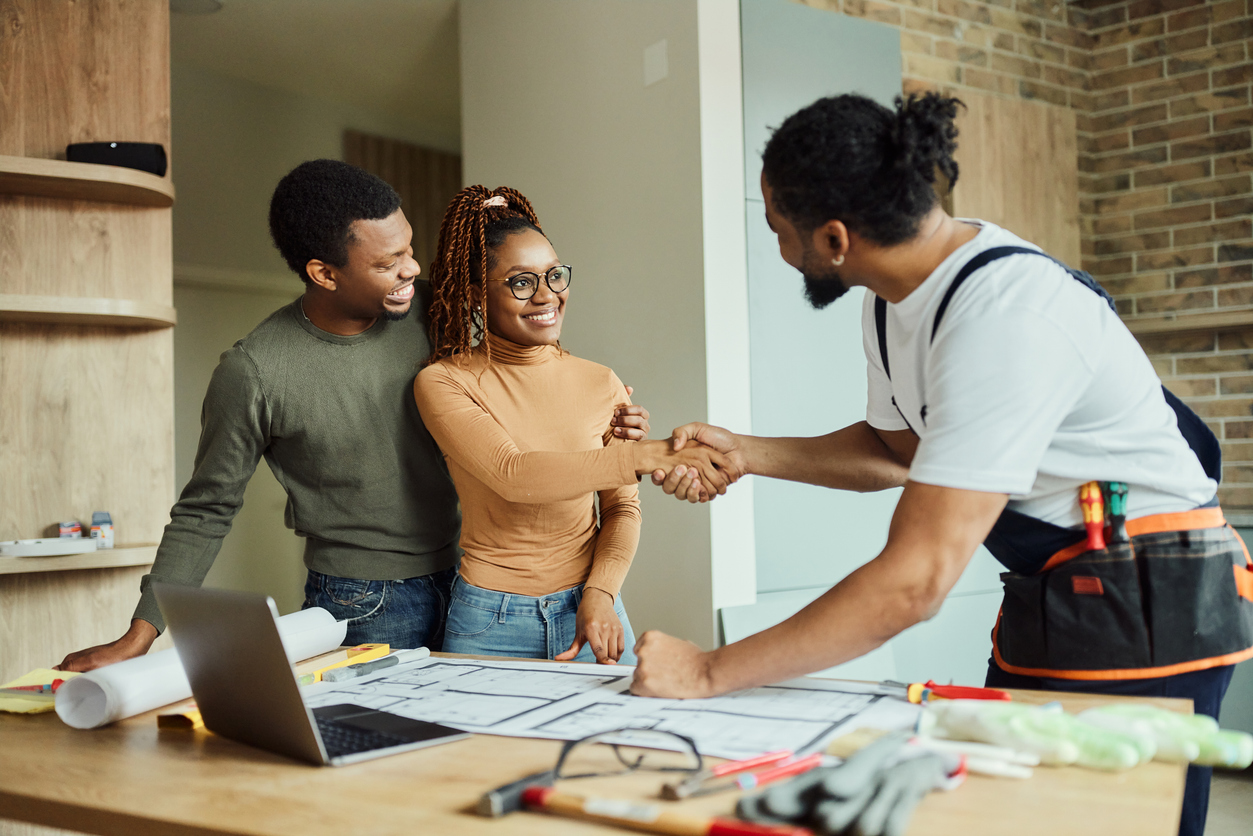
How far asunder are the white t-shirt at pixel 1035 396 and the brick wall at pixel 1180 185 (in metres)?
2.74

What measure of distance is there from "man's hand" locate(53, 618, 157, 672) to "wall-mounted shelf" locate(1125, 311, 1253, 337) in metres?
3.33

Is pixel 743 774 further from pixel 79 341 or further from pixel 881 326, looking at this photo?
pixel 79 341

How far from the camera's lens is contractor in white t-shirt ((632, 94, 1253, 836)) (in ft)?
3.46

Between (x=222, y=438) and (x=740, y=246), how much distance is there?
1583 mm

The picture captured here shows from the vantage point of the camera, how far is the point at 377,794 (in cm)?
85

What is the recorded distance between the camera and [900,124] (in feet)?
3.96

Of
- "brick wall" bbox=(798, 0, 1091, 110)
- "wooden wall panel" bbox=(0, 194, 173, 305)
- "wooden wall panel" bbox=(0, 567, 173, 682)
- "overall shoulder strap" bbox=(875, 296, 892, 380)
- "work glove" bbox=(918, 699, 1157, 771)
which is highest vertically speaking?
"brick wall" bbox=(798, 0, 1091, 110)

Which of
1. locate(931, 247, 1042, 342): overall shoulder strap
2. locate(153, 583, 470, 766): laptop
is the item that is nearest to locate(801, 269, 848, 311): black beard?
locate(931, 247, 1042, 342): overall shoulder strap

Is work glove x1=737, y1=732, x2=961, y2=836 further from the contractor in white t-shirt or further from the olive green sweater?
the olive green sweater

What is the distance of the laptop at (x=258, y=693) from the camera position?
93 centimetres

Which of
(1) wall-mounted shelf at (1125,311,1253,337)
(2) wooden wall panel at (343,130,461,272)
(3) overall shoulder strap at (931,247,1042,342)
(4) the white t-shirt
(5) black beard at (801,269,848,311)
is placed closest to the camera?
(4) the white t-shirt

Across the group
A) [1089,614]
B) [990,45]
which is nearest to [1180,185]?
[990,45]

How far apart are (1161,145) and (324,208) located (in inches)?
130

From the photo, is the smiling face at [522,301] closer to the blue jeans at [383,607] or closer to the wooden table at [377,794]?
the blue jeans at [383,607]
